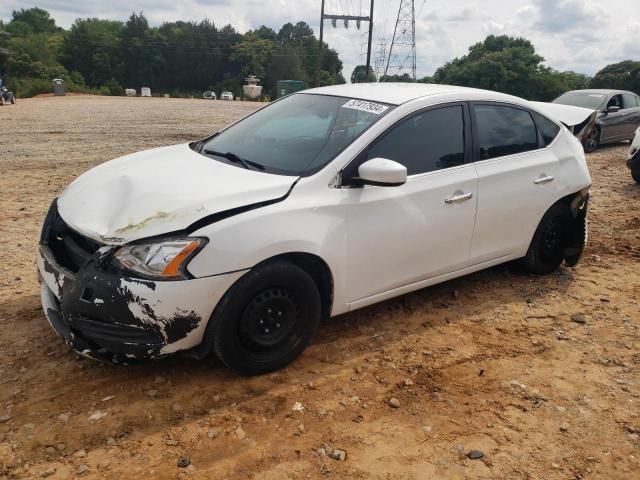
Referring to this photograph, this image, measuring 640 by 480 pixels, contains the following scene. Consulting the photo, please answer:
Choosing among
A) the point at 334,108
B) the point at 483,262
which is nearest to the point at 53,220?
the point at 334,108

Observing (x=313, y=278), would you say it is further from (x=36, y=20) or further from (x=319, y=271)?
(x=36, y=20)

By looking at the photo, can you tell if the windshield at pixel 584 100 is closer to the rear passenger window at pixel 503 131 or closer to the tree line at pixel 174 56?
the rear passenger window at pixel 503 131

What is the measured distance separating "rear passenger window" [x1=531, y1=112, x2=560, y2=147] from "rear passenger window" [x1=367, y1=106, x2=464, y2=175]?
1.01 metres

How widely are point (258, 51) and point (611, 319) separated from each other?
308 feet

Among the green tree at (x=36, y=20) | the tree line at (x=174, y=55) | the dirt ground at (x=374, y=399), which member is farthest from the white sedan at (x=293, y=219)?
the green tree at (x=36, y=20)

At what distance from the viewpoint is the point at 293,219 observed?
3.06m

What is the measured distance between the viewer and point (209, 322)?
2889 millimetres

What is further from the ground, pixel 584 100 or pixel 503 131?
pixel 584 100

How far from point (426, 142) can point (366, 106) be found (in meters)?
0.49

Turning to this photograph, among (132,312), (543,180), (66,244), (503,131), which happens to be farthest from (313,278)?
(543,180)

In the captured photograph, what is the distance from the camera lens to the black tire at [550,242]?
4648 mm

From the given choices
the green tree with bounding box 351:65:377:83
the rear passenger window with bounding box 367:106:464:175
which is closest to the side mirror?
the rear passenger window with bounding box 367:106:464:175

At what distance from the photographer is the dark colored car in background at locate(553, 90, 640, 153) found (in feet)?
42.6

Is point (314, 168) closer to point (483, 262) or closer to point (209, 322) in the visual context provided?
point (209, 322)
